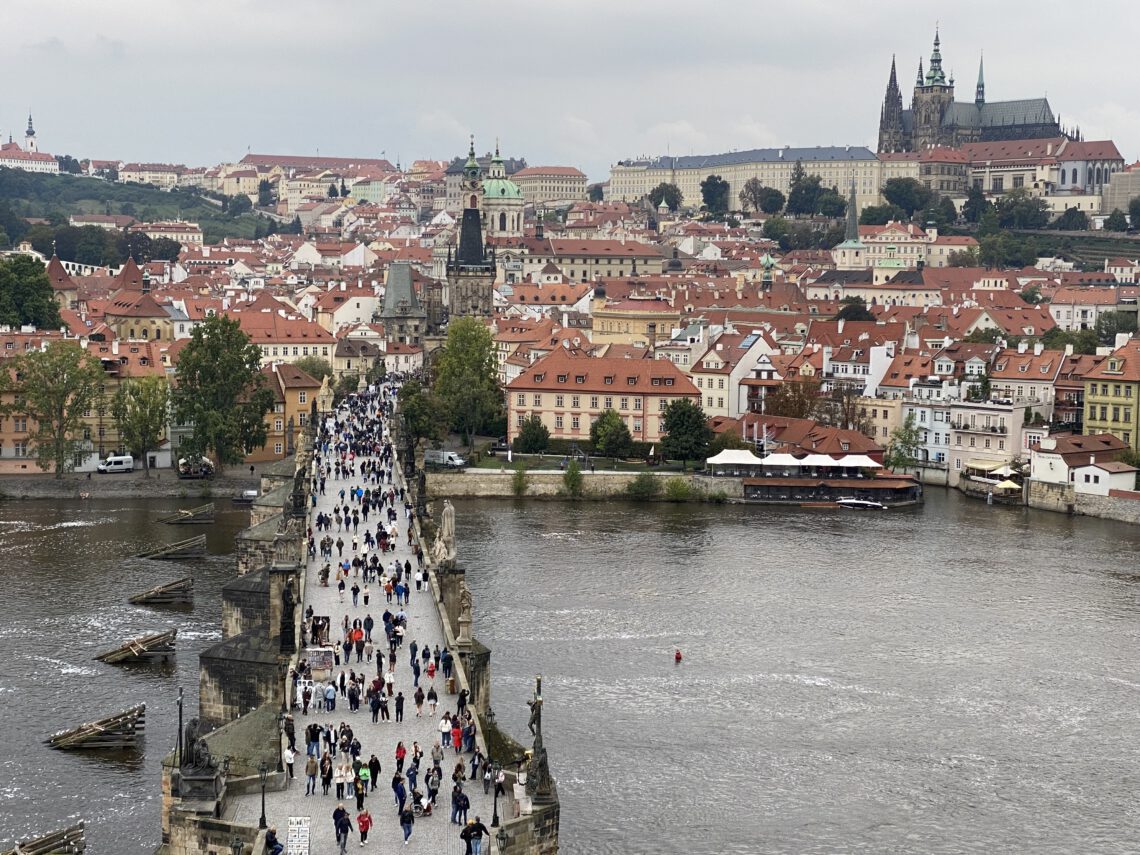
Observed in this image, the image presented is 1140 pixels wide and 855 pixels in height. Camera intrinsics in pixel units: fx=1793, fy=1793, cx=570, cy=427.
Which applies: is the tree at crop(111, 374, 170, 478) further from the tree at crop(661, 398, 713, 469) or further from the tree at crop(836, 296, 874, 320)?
the tree at crop(836, 296, 874, 320)

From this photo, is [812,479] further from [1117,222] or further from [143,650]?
[1117,222]

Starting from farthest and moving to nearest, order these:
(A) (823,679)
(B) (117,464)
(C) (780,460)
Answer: (B) (117,464), (C) (780,460), (A) (823,679)

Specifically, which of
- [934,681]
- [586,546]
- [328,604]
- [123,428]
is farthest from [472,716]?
[123,428]

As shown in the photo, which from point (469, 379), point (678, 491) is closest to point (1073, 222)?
point (469, 379)

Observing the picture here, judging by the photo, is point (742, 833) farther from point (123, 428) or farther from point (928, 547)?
point (123, 428)

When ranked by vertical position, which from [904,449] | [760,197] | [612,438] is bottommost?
[904,449]

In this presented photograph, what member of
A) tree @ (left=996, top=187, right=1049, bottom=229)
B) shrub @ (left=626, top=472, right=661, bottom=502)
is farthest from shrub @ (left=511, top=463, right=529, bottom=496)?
tree @ (left=996, top=187, right=1049, bottom=229)

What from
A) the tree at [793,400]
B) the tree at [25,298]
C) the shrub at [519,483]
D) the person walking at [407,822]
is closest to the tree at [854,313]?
the tree at [793,400]
